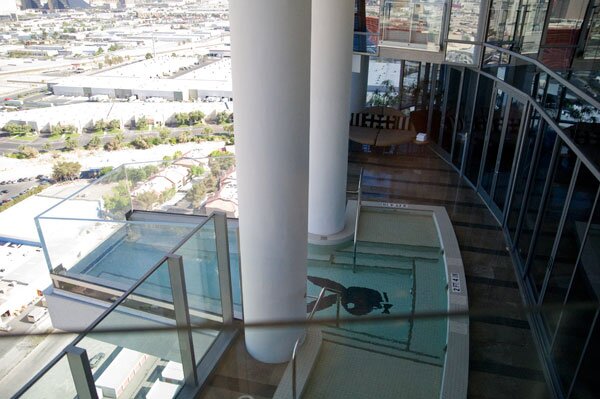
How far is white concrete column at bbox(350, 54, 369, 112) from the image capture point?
1002cm

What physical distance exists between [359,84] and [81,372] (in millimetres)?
9066

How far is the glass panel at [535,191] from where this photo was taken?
16.6 feet

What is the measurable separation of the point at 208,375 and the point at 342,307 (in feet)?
6.09

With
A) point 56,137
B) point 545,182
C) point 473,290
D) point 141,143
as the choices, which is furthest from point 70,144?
point 545,182

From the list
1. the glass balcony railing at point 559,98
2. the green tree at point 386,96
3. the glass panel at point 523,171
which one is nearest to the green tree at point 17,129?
the green tree at point 386,96

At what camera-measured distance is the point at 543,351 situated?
13.6 feet

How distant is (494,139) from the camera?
7.08 metres

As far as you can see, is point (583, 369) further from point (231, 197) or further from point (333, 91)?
point (231, 197)

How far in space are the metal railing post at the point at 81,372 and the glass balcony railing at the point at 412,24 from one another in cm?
781

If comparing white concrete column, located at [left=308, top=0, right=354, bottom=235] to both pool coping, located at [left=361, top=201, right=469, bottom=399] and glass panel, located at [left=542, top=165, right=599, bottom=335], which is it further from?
glass panel, located at [left=542, top=165, right=599, bottom=335]

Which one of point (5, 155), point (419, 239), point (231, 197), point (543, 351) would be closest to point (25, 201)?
point (5, 155)

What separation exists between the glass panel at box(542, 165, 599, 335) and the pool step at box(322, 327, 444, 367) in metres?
1.04

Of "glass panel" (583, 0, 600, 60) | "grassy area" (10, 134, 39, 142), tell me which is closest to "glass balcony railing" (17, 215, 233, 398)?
"glass panel" (583, 0, 600, 60)

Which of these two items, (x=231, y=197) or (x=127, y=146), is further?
(x=127, y=146)
